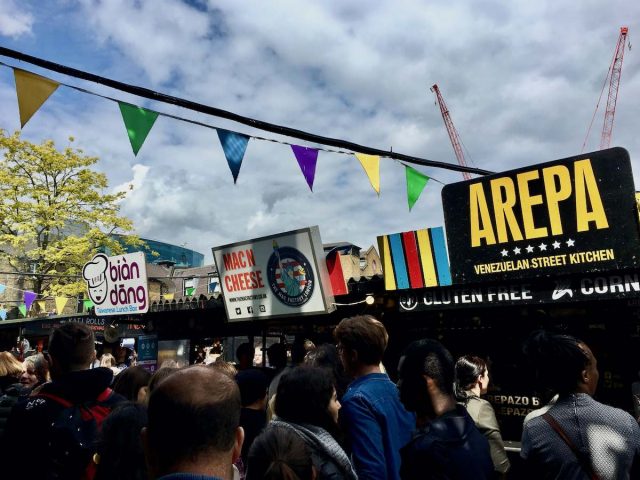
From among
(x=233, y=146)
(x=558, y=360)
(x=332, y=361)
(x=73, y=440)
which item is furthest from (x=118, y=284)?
(x=558, y=360)

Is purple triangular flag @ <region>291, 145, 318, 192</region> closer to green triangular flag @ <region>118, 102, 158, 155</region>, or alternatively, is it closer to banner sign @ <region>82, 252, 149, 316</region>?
green triangular flag @ <region>118, 102, 158, 155</region>

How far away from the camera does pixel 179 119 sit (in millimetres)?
4770

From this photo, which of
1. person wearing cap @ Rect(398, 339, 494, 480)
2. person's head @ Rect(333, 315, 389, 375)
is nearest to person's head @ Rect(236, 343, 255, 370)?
person's head @ Rect(333, 315, 389, 375)

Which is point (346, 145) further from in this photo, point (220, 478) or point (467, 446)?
point (220, 478)

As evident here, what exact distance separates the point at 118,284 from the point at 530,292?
7984mm

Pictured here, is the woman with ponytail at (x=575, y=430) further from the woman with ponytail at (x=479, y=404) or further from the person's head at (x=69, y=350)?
the person's head at (x=69, y=350)

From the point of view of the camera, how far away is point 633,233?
483 cm

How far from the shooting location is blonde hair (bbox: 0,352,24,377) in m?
4.68

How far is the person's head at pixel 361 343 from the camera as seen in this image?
2.87m

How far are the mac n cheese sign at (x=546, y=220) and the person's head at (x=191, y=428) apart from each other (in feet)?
16.0

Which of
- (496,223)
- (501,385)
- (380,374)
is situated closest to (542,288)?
(496,223)

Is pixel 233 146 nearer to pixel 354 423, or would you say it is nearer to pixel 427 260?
pixel 427 260

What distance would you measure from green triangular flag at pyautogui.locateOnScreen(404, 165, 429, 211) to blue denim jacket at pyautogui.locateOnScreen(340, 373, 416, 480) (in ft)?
13.7

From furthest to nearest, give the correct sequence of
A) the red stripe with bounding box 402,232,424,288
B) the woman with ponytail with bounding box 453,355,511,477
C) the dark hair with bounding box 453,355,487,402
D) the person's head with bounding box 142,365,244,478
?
the red stripe with bounding box 402,232,424,288
the dark hair with bounding box 453,355,487,402
the woman with ponytail with bounding box 453,355,511,477
the person's head with bounding box 142,365,244,478
